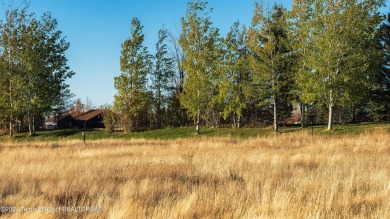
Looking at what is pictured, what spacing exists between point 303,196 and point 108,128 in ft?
→ 112

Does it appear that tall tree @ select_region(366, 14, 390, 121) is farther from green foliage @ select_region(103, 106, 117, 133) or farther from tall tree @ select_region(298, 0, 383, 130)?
green foliage @ select_region(103, 106, 117, 133)

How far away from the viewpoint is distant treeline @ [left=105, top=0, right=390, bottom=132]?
101 ft

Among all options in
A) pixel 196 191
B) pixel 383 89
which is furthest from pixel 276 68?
pixel 196 191

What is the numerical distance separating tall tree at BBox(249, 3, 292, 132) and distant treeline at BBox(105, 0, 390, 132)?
0.09 meters

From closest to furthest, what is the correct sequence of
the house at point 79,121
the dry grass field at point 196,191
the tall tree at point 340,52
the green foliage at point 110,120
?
the dry grass field at point 196,191, the tall tree at point 340,52, the green foliage at point 110,120, the house at point 79,121

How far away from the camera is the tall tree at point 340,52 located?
3039 cm

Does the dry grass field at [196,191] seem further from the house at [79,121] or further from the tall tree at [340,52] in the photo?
the house at [79,121]

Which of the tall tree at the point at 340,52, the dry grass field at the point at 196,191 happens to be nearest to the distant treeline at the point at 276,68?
the tall tree at the point at 340,52

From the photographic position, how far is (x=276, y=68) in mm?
33688

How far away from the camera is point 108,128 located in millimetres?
38906

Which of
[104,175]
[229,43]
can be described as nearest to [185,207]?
[104,175]

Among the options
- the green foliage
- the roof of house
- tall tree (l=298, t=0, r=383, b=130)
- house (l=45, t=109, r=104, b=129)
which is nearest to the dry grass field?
tall tree (l=298, t=0, r=383, b=130)

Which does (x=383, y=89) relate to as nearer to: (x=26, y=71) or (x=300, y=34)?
(x=300, y=34)

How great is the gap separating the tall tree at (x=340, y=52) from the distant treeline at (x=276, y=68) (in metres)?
0.08
